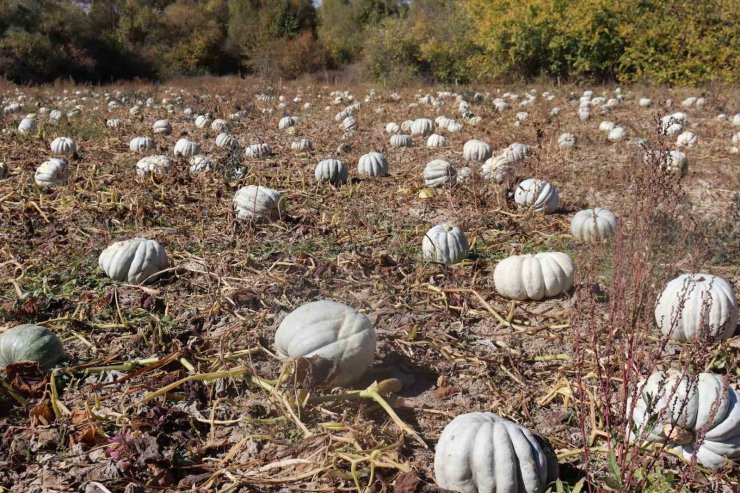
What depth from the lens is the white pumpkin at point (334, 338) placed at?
280 cm

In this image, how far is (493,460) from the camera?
2.14m

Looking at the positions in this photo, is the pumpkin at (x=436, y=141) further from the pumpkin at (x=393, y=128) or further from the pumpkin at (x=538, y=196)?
the pumpkin at (x=538, y=196)

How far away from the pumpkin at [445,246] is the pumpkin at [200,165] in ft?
10.9

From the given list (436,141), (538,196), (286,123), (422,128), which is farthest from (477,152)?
(286,123)

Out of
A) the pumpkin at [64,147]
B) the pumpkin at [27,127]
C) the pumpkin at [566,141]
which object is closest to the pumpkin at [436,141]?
the pumpkin at [566,141]

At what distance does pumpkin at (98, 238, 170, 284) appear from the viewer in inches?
159

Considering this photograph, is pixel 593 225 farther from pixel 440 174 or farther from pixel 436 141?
pixel 436 141

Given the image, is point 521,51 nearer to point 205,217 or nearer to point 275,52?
point 275,52

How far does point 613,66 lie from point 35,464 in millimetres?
18723

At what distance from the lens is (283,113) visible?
39.0 ft

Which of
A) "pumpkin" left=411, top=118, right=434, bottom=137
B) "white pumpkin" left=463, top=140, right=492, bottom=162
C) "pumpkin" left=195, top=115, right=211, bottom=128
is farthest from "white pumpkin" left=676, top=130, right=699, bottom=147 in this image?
"pumpkin" left=195, top=115, right=211, bottom=128

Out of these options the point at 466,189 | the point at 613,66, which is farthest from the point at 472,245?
the point at 613,66

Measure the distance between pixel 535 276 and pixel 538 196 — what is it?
5.52ft

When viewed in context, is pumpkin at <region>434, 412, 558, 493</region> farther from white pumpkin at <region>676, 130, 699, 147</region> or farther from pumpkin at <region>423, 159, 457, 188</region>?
white pumpkin at <region>676, 130, 699, 147</region>
